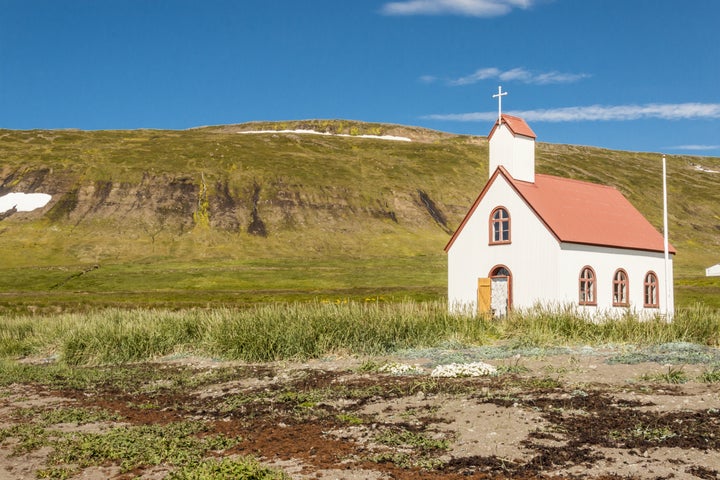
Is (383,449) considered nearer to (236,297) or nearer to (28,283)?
(236,297)

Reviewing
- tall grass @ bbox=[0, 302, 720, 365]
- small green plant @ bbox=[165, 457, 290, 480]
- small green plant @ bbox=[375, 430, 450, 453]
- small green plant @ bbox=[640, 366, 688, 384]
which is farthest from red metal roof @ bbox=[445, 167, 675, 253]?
small green plant @ bbox=[165, 457, 290, 480]

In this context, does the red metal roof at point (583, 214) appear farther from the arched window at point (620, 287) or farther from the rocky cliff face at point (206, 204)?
the rocky cliff face at point (206, 204)

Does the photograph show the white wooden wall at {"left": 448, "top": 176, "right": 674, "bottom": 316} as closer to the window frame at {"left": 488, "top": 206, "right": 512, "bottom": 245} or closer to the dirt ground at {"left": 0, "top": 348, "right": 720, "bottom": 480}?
the window frame at {"left": 488, "top": 206, "right": 512, "bottom": 245}

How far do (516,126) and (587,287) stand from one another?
31.1 feet

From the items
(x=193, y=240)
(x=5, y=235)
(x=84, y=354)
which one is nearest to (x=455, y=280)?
(x=84, y=354)

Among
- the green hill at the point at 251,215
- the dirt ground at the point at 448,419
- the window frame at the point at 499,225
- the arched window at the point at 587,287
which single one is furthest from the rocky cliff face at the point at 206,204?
the dirt ground at the point at 448,419

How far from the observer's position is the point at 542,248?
35562 mm

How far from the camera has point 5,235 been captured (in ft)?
361

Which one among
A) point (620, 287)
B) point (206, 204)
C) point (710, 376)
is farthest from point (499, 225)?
point (206, 204)

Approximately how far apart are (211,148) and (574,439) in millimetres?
148649

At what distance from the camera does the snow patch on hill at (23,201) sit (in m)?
120

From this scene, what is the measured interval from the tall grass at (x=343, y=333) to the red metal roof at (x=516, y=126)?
608 inches

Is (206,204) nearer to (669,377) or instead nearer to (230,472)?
(669,377)

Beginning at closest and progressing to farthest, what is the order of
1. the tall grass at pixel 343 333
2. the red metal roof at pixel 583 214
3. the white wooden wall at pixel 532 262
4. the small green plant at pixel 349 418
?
the small green plant at pixel 349 418
the tall grass at pixel 343 333
the white wooden wall at pixel 532 262
the red metal roof at pixel 583 214
